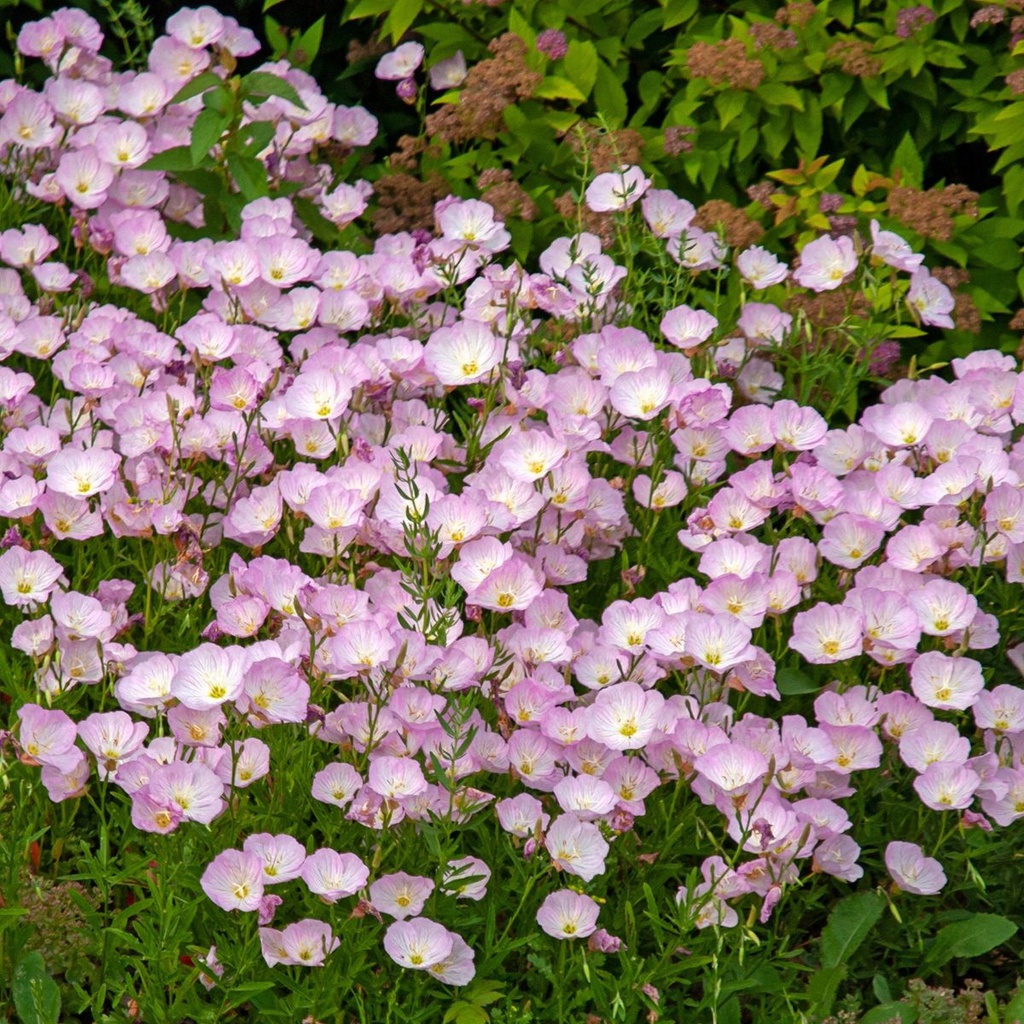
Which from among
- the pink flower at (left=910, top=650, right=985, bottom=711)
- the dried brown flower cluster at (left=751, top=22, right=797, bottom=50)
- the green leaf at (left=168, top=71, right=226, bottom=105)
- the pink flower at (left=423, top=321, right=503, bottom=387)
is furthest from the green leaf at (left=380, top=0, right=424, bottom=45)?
the pink flower at (left=910, top=650, right=985, bottom=711)

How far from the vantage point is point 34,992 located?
2.04m

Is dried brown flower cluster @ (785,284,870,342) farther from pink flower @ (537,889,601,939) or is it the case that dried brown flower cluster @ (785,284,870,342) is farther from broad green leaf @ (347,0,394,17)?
pink flower @ (537,889,601,939)

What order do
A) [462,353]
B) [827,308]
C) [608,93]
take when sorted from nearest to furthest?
[462,353]
[827,308]
[608,93]

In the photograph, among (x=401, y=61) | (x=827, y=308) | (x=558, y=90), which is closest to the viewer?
(x=827, y=308)

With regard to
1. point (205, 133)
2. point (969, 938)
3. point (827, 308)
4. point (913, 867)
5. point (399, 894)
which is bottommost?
point (969, 938)

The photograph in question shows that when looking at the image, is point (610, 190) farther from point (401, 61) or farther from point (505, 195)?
point (401, 61)

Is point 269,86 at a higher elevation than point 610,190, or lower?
higher

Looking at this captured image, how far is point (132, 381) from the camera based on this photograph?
9.82ft

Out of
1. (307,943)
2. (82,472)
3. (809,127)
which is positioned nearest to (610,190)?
(809,127)

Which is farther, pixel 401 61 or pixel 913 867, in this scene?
pixel 401 61

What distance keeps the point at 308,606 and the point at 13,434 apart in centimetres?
82

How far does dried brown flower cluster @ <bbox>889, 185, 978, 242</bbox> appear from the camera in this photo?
127 inches

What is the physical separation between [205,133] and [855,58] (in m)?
1.52

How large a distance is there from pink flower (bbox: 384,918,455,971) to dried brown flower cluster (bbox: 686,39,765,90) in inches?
82.8
